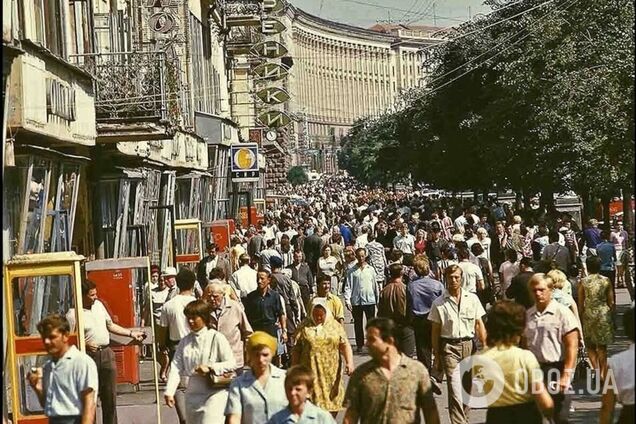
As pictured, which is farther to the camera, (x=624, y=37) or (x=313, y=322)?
(x=624, y=37)

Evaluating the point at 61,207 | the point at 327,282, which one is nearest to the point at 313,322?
the point at 327,282

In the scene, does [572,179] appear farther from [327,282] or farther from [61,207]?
[327,282]

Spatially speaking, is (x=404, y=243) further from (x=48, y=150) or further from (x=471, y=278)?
(x=48, y=150)

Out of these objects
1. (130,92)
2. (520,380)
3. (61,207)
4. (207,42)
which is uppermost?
(207,42)

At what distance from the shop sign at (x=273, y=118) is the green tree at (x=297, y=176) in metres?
81.3

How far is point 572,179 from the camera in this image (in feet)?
125

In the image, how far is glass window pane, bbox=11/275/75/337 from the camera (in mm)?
13547

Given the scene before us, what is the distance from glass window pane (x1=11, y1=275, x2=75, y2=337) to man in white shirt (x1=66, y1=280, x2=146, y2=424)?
0.18m

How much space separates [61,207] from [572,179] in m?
20.3

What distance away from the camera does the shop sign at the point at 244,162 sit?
40.5 meters

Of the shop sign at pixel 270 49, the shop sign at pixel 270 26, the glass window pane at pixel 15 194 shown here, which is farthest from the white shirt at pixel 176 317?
the shop sign at pixel 270 49

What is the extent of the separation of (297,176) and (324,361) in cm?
13367

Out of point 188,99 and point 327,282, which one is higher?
point 188,99

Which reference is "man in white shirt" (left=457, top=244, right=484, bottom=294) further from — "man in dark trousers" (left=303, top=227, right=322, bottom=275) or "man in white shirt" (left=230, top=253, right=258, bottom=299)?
"man in dark trousers" (left=303, top=227, right=322, bottom=275)
